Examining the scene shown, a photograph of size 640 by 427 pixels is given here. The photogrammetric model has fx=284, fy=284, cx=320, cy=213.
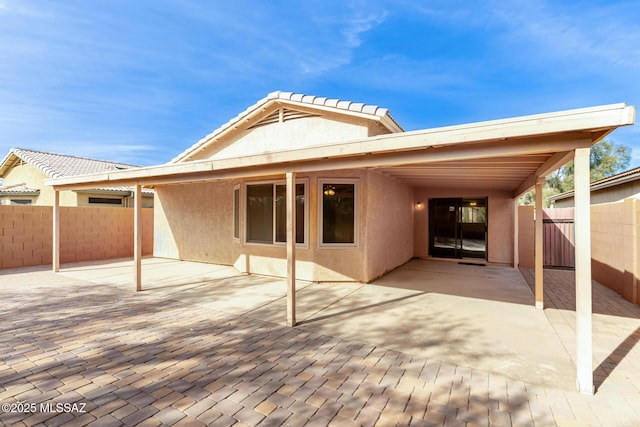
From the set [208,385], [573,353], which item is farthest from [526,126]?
[208,385]

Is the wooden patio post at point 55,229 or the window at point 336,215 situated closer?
the window at point 336,215

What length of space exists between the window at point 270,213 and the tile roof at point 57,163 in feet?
39.4

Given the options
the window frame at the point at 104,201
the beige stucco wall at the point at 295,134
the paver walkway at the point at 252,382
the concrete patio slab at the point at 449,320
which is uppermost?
the beige stucco wall at the point at 295,134

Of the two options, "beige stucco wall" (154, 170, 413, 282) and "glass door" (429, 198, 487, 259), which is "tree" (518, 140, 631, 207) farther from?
"beige stucco wall" (154, 170, 413, 282)

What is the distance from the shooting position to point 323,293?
21.4 ft

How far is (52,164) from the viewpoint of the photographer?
51.7ft

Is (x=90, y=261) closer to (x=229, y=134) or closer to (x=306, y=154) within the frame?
(x=229, y=134)

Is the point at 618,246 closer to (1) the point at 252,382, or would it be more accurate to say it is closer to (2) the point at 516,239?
(2) the point at 516,239

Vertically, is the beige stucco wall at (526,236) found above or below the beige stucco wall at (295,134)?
below

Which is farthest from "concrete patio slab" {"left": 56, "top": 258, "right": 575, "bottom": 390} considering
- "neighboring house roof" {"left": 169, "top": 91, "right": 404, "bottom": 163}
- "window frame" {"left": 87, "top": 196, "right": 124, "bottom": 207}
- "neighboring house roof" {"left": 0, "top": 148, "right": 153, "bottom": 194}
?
"neighboring house roof" {"left": 0, "top": 148, "right": 153, "bottom": 194}

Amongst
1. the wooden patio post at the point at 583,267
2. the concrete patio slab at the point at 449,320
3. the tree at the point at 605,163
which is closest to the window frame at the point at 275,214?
the concrete patio slab at the point at 449,320

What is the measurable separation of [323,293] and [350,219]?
205cm

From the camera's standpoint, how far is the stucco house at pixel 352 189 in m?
2.98

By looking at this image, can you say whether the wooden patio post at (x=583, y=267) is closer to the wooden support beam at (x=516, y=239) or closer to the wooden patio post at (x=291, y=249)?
the wooden patio post at (x=291, y=249)
